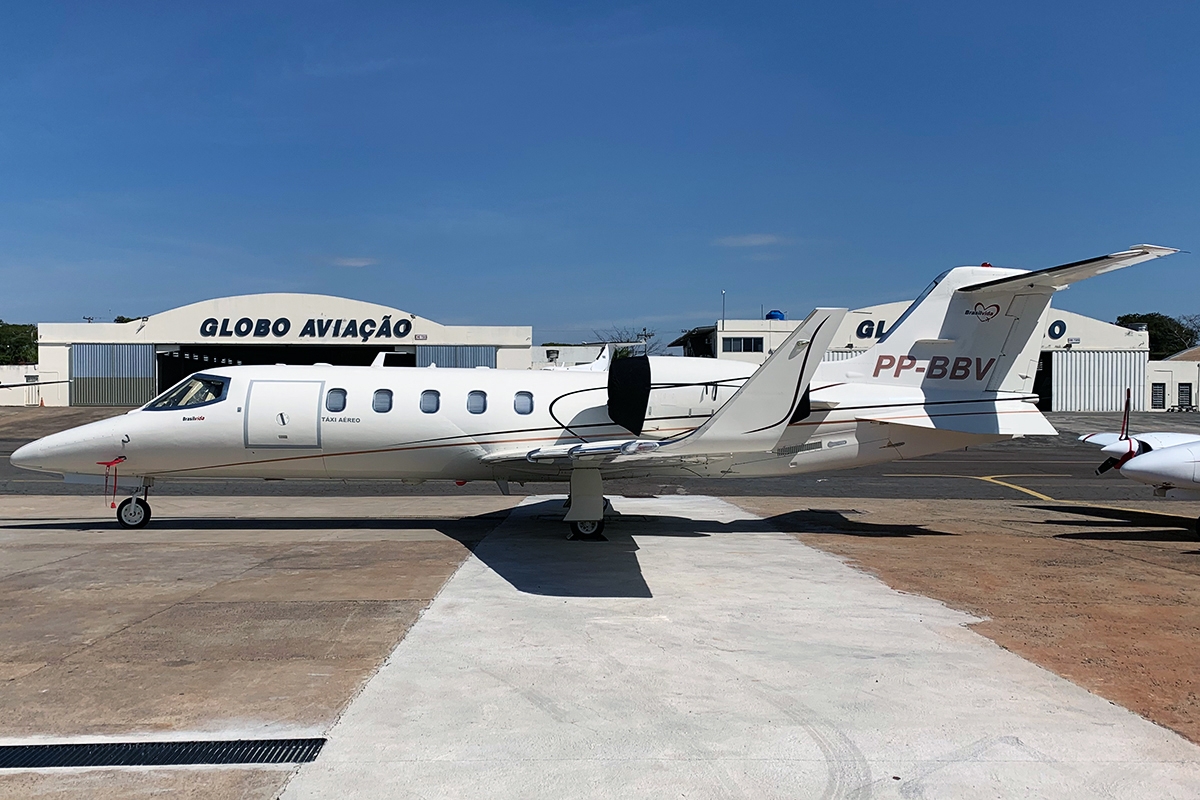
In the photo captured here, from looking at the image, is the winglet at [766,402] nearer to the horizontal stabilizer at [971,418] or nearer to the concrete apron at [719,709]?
the concrete apron at [719,709]

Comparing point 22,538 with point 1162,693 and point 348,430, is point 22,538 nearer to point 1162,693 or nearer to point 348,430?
point 348,430

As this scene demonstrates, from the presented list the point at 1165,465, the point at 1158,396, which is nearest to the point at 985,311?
the point at 1165,465

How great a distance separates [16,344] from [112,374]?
81401mm

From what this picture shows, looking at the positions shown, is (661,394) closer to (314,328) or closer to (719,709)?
(719,709)

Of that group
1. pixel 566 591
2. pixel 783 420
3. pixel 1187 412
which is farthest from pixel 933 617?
pixel 1187 412

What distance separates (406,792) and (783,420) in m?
7.65

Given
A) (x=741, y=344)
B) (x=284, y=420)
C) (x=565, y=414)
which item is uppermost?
(x=741, y=344)

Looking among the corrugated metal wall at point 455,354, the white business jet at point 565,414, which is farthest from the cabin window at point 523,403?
the corrugated metal wall at point 455,354

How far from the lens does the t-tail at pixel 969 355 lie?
47.3 ft

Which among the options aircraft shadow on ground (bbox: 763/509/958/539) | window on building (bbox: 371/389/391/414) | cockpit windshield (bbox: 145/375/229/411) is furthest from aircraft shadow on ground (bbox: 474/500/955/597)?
cockpit windshield (bbox: 145/375/229/411)

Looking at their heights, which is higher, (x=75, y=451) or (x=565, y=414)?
(x=565, y=414)

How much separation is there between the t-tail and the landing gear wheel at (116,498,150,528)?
39.3 feet

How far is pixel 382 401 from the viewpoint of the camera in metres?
14.2

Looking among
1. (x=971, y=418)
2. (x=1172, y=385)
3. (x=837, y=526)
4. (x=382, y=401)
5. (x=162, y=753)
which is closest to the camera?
(x=162, y=753)
